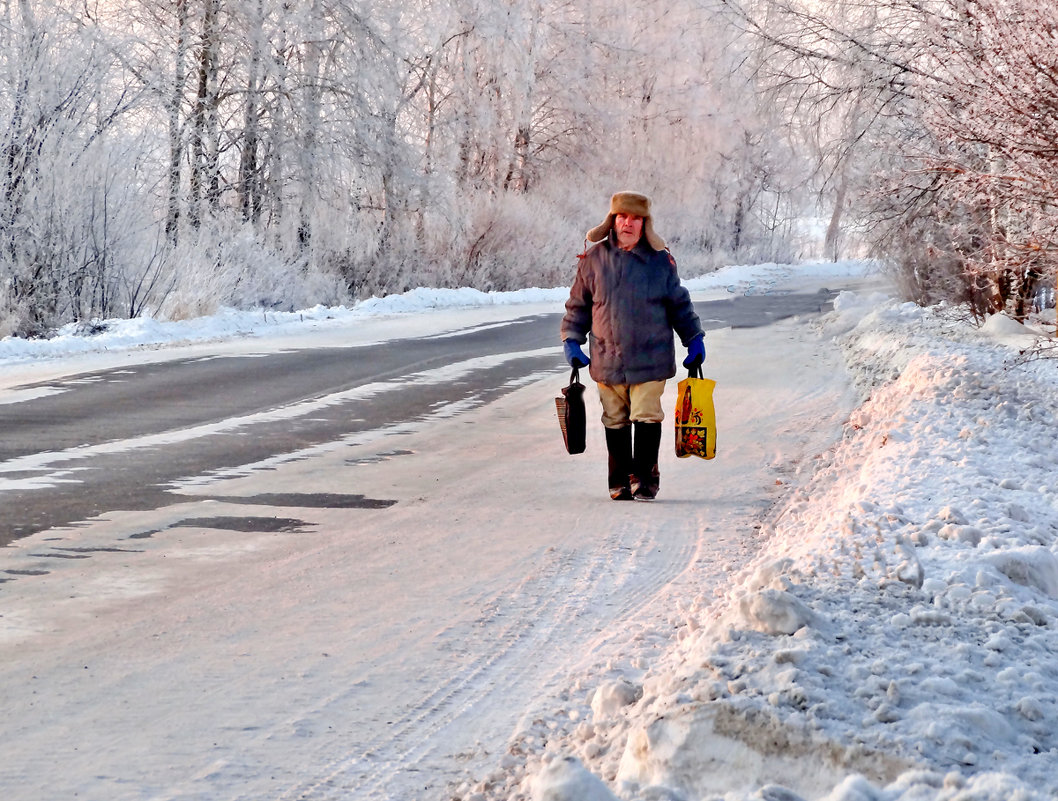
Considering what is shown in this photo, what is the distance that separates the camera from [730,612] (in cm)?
436

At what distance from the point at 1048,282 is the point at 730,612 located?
14.7 meters

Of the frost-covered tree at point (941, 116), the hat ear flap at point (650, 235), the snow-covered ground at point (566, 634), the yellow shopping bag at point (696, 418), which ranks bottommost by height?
the snow-covered ground at point (566, 634)

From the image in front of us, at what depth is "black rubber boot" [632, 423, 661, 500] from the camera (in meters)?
7.71

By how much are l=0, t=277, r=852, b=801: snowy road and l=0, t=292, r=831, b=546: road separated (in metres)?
0.37

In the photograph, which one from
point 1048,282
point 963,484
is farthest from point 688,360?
point 1048,282

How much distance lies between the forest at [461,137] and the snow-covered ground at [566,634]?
3441 mm

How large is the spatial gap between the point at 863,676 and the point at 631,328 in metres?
4.21

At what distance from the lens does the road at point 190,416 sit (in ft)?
24.6

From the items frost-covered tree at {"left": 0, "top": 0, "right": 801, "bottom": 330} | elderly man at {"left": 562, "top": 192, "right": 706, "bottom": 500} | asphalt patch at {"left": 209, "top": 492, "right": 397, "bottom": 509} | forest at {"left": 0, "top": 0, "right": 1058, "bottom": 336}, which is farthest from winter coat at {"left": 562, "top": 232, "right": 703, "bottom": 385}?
frost-covered tree at {"left": 0, "top": 0, "right": 801, "bottom": 330}

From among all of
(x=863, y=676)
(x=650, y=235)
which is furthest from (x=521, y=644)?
(x=650, y=235)

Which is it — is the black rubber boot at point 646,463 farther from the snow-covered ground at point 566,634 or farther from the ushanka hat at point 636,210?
the ushanka hat at point 636,210

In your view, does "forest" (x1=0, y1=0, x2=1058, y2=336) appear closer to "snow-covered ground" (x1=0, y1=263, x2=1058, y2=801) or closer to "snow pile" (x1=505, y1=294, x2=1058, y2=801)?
"snow-covered ground" (x1=0, y1=263, x2=1058, y2=801)

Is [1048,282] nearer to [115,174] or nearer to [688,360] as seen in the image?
[688,360]

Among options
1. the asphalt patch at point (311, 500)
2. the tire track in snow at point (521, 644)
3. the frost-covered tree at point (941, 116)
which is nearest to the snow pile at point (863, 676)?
the tire track in snow at point (521, 644)
